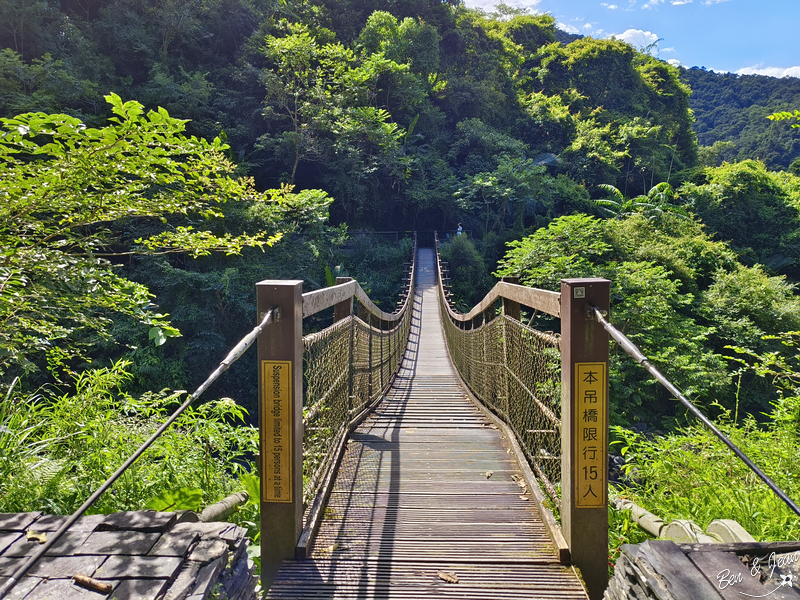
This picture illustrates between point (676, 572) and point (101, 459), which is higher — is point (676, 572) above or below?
above

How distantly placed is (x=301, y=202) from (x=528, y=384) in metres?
11.5

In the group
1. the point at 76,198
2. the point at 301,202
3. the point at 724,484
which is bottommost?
the point at 724,484

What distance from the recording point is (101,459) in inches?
92.9

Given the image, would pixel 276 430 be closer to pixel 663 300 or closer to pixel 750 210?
pixel 663 300

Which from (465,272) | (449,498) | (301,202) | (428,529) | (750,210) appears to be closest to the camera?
(428,529)

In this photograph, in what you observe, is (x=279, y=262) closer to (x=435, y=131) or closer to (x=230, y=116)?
(x=230, y=116)

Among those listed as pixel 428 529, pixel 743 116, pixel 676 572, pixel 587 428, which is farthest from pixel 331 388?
pixel 743 116

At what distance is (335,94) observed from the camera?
17.3 m

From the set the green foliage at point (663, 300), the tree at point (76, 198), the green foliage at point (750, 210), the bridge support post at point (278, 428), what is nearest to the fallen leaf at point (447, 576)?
the bridge support post at point (278, 428)

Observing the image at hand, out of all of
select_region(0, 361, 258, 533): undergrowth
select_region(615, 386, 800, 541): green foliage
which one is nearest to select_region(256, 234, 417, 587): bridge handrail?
select_region(0, 361, 258, 533): undergrowth

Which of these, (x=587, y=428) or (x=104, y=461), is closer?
(x=587, y=428)

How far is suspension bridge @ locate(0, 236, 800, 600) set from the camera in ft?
4.07

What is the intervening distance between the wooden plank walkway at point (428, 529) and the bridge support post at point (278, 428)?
9 centimetres

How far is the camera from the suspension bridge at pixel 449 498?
48.9 inches
